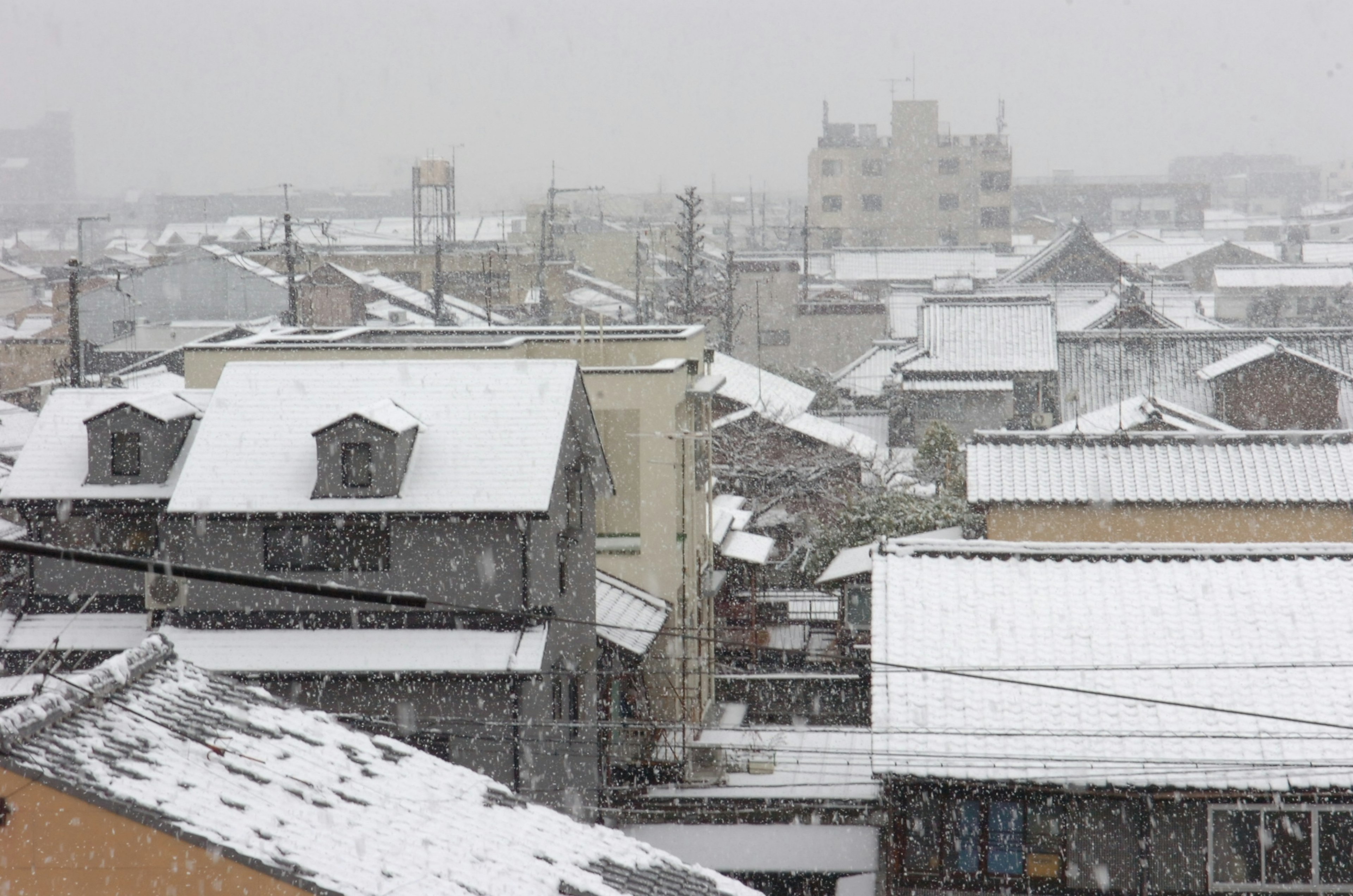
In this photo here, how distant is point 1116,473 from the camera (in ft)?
65.2

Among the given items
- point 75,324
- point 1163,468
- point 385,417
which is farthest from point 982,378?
point 385,417

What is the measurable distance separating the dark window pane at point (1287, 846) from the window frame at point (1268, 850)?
0.8 inches

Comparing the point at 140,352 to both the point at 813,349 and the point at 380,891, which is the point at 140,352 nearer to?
A: the point at 813,349

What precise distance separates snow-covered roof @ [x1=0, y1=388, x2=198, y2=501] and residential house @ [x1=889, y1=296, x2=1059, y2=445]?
2458cm

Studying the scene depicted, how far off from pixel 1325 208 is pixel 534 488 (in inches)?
4600

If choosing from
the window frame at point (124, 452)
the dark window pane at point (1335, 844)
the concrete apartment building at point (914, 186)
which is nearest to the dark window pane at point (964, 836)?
the dark window pane at point (1335, 844)

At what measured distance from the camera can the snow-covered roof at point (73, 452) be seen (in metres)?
15.4

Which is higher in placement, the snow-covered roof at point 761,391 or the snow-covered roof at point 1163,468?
the snow-covered roof at point 761,391

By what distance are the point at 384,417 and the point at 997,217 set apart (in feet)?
236

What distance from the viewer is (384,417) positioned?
1468 centimetres

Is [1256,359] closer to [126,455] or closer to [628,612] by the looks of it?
[628,612]

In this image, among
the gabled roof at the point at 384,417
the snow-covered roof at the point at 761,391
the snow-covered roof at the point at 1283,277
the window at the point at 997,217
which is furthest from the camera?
the window at the point at 997,217

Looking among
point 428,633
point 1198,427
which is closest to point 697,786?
point 428,633

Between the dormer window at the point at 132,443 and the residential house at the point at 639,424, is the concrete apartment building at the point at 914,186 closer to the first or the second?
the residential house at the point at 639,424
